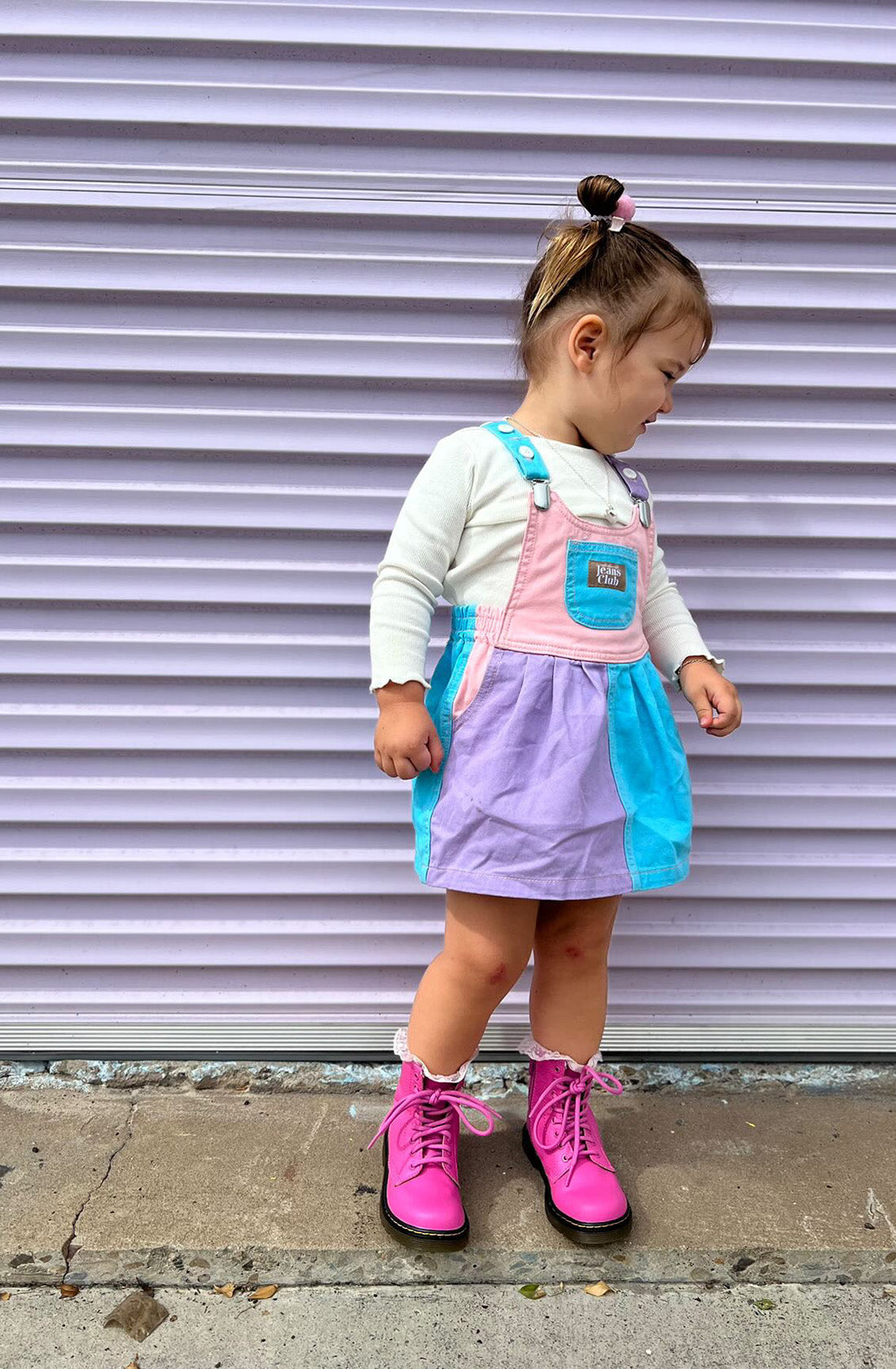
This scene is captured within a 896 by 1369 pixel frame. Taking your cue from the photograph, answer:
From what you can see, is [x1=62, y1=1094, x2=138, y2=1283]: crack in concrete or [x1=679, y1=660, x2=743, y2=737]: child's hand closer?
[x1=62, y1=1094, x2=138, y2=1283]: crack in concrete

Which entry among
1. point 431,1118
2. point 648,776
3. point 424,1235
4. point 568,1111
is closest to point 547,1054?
point 568,1111

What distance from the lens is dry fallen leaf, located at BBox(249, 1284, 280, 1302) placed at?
1.61 metres

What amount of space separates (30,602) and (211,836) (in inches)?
24.7

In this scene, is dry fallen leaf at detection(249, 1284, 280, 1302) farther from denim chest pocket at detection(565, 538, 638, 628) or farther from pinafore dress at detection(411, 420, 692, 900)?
denim chest pocket at detection(565, 538, 638, 628)

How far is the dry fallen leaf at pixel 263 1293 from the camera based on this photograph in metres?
1.61

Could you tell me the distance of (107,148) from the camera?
1911mm

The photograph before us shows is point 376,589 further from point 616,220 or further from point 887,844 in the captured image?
point 887,844

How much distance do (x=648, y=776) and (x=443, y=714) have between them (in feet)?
1.26

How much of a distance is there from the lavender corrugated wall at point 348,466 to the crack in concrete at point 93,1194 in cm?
18

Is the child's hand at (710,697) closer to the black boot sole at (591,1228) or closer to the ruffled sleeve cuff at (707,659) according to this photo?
the ruffled sleeve cuff at (707,659)

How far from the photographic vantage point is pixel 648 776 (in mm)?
1733

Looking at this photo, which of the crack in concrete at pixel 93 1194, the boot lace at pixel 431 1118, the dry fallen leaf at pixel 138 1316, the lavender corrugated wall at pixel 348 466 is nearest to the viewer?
the dry fallen leaf at pixel 138 1316

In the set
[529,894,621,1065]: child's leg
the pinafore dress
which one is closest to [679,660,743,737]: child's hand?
the pinafore dress

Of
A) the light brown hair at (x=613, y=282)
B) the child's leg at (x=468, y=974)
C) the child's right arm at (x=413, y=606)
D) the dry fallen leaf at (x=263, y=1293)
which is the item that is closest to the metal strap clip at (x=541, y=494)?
the child's right arm at (x=413, y=606)
